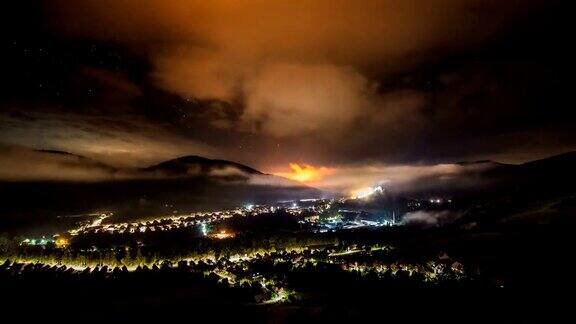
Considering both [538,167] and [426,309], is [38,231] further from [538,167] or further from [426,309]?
[538,167]

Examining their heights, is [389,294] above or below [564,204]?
below

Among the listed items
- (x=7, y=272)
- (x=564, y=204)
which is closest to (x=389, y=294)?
(x=7, y=272)

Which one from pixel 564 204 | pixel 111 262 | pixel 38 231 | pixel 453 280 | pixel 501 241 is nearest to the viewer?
pixel 453 280

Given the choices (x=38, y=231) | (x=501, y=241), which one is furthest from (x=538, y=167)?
(x=38, y=231)

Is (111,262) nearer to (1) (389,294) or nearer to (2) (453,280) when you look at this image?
(1) (389,294)

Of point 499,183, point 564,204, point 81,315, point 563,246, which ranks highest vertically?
point 499,183

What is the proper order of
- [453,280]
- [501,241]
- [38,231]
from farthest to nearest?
[38,231] → [501,241] → [453,280]

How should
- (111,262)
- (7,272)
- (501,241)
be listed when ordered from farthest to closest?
1. (501,241)
2. (111,262)
3. (7,272)

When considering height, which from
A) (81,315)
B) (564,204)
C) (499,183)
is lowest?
(81,315)

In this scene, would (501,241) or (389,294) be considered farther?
(501,241)
